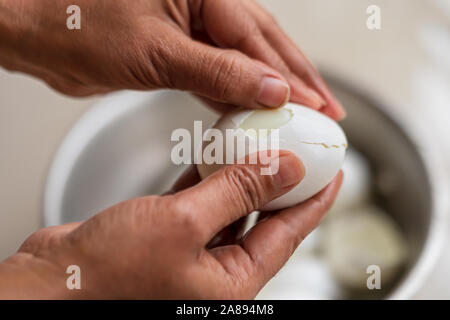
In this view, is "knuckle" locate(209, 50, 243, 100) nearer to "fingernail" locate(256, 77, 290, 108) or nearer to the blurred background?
"fingernail" locate(256, 77, 290, 108)

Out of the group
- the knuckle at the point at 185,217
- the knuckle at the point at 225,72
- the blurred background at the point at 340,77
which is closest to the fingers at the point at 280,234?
the knuckle at the point at 185,217

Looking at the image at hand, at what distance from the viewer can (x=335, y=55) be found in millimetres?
1271

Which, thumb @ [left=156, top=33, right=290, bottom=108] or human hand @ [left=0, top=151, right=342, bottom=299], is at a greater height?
thumb @ [left=156, top=33, right=290, bottom=108]

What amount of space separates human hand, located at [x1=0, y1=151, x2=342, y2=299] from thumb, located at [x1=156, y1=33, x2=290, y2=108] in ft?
0.46

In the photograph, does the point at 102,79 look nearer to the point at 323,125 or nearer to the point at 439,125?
the point at 323,125

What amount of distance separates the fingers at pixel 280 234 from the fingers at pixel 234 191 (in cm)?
6

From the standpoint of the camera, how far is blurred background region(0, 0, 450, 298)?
3.71ft

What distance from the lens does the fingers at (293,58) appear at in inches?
38.1

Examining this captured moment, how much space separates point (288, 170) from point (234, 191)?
3.9 inches

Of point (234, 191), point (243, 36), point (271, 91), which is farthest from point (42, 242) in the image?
point (243, 36)

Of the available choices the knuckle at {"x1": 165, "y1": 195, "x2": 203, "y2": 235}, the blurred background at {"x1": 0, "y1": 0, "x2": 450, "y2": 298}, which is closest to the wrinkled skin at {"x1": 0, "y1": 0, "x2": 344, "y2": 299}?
the knuckle at {"x1": 165, "y1": 195, "x2": 203, "y2": 235}

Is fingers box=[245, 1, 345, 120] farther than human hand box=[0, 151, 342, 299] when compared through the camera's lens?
Yes

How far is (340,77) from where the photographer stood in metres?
1.13

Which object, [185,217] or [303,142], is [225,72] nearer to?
[303,142]
